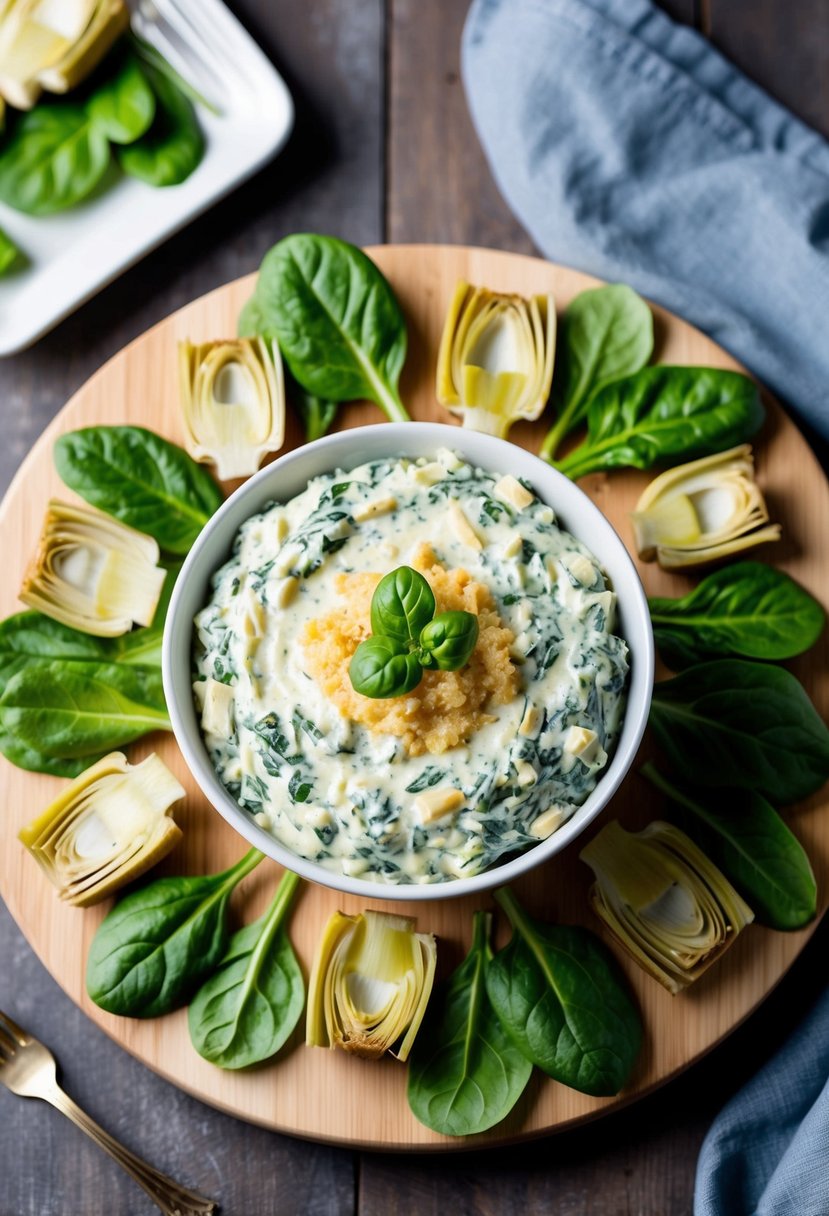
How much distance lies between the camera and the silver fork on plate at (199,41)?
2.98 metres

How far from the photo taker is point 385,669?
1.89 metres

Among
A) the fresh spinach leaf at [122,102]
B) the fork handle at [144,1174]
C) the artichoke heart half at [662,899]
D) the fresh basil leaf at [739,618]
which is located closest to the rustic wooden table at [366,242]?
the fork handle at [144,1174]

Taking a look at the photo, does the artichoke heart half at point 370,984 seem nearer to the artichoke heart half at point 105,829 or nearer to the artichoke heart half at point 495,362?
the artichoke heart half at point 105,829

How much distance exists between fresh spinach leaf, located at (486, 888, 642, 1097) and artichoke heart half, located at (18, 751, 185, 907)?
2.36ft

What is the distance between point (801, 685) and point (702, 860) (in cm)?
43

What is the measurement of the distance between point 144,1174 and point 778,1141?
141cm

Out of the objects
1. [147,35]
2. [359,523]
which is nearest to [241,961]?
[359,523]

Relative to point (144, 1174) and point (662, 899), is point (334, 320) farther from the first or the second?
point (144, 1174)

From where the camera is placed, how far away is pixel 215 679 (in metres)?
2.19

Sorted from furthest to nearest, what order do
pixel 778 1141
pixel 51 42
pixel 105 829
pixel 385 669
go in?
pixel 51 42, pixel 778 1141, pixel 105 829, pixel 385 669

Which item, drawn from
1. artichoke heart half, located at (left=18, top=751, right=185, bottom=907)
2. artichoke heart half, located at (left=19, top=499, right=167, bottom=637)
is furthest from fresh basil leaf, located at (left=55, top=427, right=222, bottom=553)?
artichoke heart half, located at (left=18, top=751, right=185, bottom=907)

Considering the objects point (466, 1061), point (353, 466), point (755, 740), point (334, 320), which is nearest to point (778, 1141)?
point (466, 1061)

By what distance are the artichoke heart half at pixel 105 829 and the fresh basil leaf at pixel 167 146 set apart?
146 centimetres

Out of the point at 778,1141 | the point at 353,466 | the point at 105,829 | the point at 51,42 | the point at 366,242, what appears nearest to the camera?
the point at 353,466
